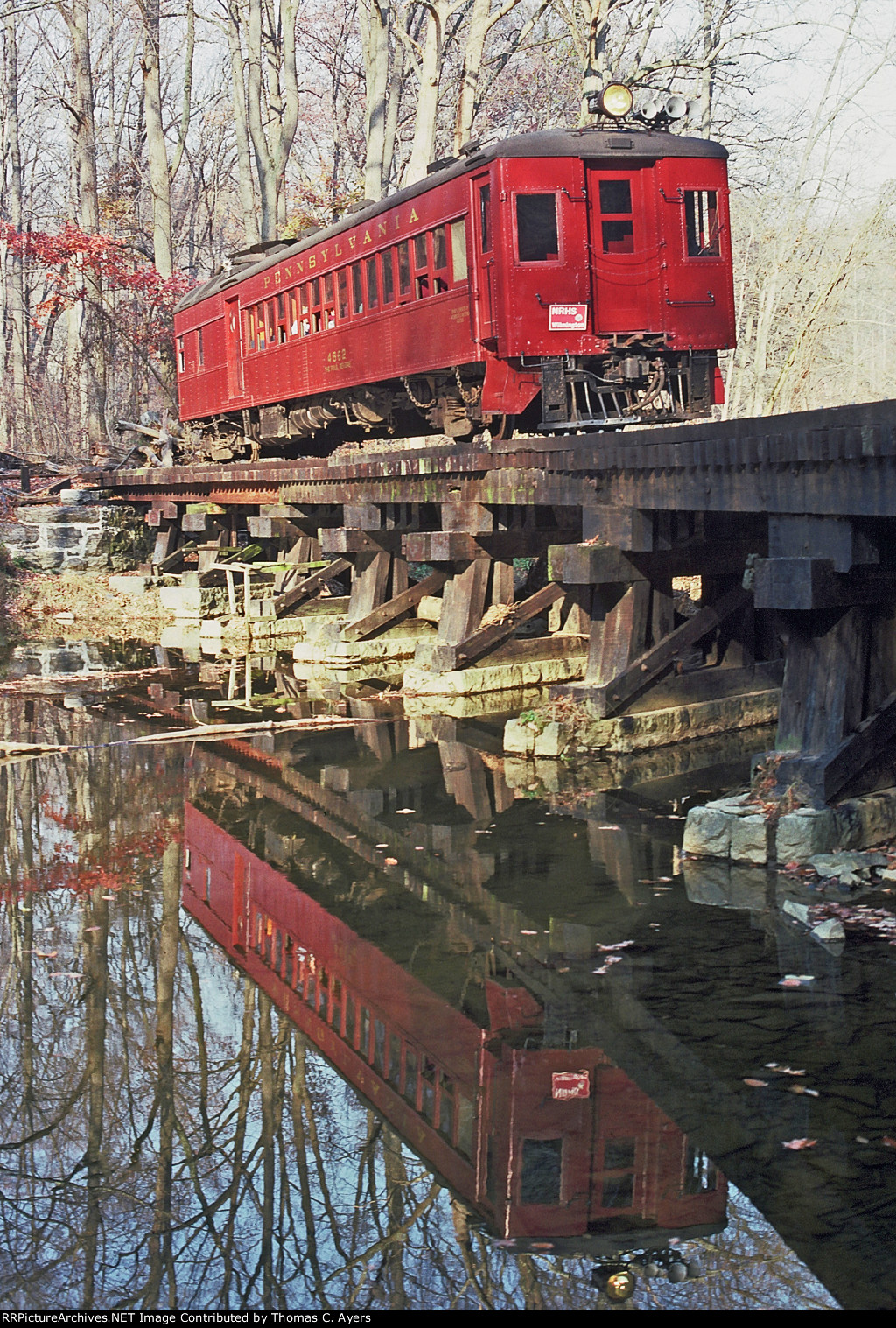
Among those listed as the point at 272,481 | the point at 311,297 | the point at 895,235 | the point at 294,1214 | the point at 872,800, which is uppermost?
the point at 895,235

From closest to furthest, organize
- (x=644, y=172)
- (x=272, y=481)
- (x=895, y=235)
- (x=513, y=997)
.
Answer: (x=513, y=997) → (x=644, y=172) → (x=272, y=481) → (x=895, y=235)

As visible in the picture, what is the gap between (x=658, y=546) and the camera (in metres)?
9.30

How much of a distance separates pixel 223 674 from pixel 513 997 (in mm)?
9296

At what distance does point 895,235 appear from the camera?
23359 mm

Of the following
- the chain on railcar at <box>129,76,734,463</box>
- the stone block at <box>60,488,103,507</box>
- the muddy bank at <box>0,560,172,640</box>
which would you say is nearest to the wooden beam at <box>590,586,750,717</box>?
the chain on railcar at <box>129,76,734,463</box>

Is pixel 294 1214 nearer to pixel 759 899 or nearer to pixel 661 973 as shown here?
pixel 661 973

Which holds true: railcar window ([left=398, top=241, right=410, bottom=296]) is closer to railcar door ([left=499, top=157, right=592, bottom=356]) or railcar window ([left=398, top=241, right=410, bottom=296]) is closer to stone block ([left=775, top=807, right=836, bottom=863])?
railcar door ([left=499, top=157, right=592, bottom=356])

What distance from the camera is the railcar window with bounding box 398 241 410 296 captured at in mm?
13773

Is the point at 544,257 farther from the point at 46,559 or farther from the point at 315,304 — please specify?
the point at 46,559

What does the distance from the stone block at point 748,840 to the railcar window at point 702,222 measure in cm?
705

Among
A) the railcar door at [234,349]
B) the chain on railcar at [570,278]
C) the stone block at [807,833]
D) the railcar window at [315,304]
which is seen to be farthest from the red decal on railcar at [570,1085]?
the railcar door at [234,349]

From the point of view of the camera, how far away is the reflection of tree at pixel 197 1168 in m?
3.62

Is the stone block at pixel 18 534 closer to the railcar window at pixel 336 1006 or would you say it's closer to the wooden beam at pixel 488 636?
the wooden beam at pixel 488 636

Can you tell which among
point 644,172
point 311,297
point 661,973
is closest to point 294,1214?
point 661,973
